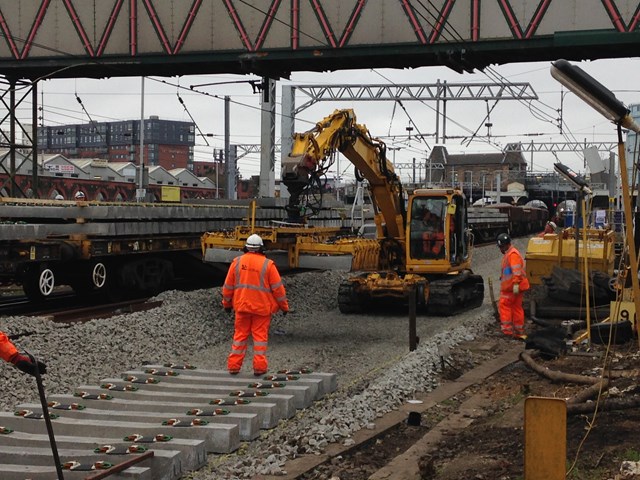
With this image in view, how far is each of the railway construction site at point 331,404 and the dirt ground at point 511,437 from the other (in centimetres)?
2

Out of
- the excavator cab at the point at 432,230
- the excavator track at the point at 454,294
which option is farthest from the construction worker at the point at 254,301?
the excavator cab at the point at 432,230

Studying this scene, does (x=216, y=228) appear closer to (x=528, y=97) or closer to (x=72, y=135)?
(x=528, y=97)

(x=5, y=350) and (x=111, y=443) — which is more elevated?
(x=5, y=350)

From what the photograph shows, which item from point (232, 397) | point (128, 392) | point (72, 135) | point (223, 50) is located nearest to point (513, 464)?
point (232, 397)

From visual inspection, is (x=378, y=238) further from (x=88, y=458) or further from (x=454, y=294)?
(x=88, y=458)

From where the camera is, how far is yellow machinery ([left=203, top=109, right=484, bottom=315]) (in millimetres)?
13805

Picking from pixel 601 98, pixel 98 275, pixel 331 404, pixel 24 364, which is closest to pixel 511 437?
pixel 331 404

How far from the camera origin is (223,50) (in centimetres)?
2402

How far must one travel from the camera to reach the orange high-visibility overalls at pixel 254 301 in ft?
31.8

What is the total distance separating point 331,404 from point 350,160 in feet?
26.1

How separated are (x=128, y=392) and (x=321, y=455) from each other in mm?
2738

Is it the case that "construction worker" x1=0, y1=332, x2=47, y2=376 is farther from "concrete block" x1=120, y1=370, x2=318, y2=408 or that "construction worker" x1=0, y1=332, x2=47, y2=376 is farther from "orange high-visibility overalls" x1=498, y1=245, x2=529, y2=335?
"orange high-visibility overalls" x1=498, y1=245, x2=529, y2=335

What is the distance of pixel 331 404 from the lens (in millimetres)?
8977

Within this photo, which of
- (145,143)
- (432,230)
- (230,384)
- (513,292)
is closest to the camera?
(230,384)
